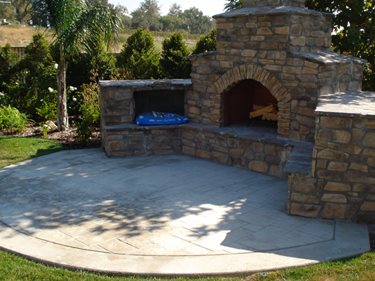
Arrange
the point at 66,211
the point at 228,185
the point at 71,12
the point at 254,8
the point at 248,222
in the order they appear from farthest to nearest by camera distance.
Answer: the point at 71,12, the point at 254,8, the point at 228,185, the point at 66,211, the point at 248,222

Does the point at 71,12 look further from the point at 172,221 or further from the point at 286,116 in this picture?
the point at 172,221

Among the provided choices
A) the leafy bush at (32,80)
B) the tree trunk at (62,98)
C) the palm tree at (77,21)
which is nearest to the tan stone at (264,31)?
the palm tree at (77,21)

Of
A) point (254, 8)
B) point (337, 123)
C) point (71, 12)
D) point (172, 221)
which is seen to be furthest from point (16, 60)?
point (337, 123)

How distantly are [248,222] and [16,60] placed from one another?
40.5 feet

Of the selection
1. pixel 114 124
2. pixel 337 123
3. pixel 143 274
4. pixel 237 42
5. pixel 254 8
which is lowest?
pixel 143 274

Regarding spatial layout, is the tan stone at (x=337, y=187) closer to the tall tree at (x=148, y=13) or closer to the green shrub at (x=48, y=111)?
the green shrub at (x=48, y=111)

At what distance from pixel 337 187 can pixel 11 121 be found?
8.56 meters

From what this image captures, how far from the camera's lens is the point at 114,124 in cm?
932

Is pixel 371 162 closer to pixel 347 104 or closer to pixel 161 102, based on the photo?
pixel 347 104

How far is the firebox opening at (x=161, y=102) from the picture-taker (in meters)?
9.72

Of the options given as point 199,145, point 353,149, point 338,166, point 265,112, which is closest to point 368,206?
point 338,166

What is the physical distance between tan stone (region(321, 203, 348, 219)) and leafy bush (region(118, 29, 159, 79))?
8.52m

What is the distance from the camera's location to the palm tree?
10368mm

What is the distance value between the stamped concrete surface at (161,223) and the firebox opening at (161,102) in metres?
1.81
